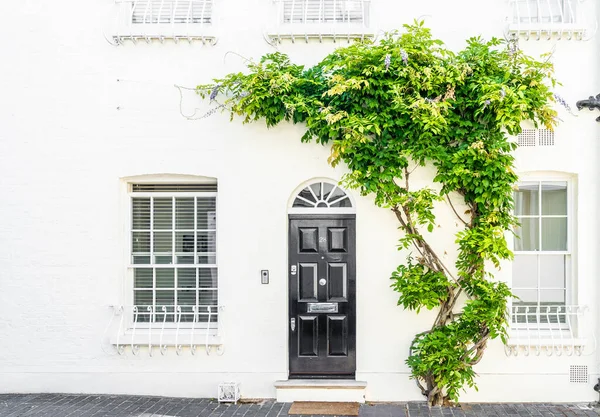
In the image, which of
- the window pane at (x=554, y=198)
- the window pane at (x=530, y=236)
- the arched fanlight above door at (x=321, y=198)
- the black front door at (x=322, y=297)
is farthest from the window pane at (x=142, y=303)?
the window pane at (x=554, y=198)

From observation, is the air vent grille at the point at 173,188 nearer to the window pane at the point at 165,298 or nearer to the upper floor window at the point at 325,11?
the window pane at the point at 165,298

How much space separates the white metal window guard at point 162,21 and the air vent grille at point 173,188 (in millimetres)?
1879

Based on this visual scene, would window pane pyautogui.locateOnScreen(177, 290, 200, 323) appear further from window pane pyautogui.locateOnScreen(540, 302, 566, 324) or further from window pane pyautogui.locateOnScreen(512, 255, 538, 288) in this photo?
window pane pyautogui.locateOnScreen(540, 302, 566, 324)

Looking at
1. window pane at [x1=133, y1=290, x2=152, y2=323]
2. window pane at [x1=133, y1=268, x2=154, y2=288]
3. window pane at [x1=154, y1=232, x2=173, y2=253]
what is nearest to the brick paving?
window pane at [x1=133, y1=290, x2=152, y2=323]

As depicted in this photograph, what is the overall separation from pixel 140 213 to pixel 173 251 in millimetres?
687

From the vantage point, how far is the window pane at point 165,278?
8562 millimetres

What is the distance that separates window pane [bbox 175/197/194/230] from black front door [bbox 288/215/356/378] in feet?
4.48

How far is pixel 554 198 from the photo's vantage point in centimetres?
836

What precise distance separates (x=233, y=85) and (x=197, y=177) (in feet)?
4.27

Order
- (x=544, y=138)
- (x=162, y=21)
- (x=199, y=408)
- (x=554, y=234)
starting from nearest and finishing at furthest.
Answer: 1. (x=199, y=408)
2. (x=544, y=138)
3. (x=554, y=234)
4. (x=162, y=21)

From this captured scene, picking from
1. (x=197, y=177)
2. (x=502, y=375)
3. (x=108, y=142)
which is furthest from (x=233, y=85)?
(x=502, y=375)

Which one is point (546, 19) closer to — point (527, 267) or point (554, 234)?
point (554, 234)

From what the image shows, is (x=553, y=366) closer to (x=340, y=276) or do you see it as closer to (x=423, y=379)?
(x=423, y=379)

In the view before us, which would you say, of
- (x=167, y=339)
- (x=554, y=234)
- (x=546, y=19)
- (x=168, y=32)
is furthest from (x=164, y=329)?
(x=546, y=19)
